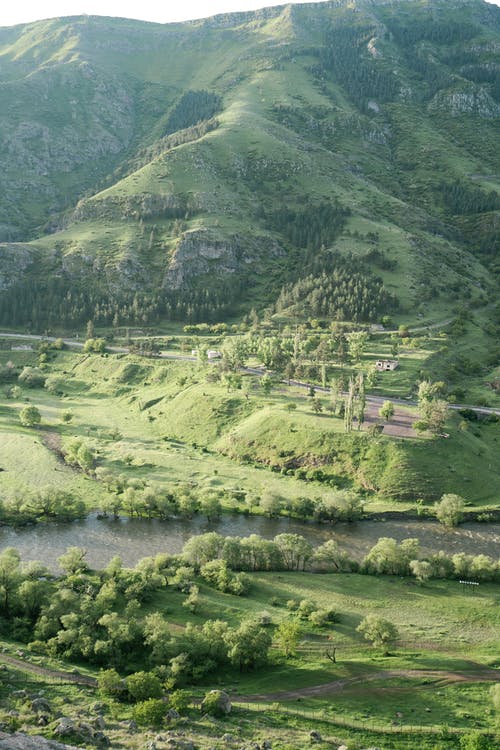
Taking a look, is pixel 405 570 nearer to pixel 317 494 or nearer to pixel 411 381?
pixel 317 494

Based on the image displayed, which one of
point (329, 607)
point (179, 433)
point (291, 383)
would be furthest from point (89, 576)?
point (291, 383)

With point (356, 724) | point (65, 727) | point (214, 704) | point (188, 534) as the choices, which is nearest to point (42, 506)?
point (188, 534)

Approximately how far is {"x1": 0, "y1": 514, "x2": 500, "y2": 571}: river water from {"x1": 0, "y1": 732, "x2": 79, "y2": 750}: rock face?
4216 centimetres

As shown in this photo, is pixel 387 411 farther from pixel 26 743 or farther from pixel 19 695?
A: pixel 26 743

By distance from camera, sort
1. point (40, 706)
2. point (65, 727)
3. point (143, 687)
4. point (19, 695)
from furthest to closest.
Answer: point (143, 687) < point (19, 695) < point (40, 706) < point (65, 727)

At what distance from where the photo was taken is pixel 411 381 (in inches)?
6260

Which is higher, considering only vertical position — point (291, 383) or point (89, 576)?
point (291, 383)

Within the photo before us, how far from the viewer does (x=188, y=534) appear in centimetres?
9738

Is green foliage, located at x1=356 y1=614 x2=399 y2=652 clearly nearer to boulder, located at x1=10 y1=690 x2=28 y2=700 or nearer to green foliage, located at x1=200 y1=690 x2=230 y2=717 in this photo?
green foliage, located at x1=200 y1=690 x2=230 y2=717

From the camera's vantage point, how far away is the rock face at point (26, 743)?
1635 inches

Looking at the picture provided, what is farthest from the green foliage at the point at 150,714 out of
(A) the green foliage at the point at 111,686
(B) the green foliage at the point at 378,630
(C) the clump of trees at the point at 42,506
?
(C) the clump of trees at the point at 42,506

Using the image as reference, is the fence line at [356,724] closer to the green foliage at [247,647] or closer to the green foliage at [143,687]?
the green foliage at [247,647]

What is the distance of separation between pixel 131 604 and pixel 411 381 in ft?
368

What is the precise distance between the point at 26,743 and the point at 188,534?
55123 mm
